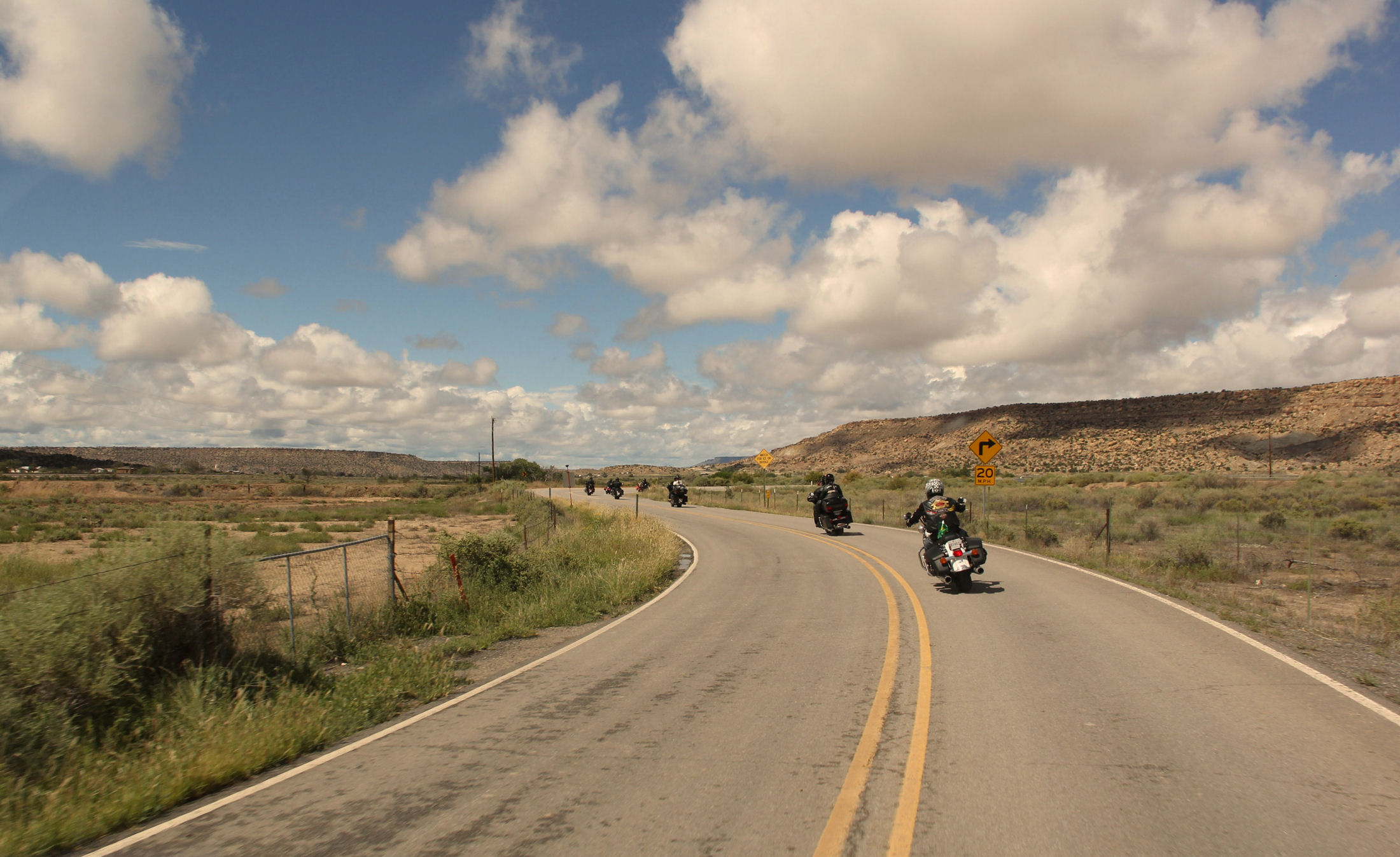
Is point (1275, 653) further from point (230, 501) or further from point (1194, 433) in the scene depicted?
point (1194, 433)

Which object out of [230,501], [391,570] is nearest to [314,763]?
[391,570]

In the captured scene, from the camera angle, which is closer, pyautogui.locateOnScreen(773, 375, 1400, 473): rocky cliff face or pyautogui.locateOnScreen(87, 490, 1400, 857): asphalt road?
pyautogui.locateOnScreen(87, 490, 1400, 857): asphalt road

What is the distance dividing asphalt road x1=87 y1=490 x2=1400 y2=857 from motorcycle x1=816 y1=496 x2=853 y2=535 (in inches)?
621

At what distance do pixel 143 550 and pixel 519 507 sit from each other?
40296mm

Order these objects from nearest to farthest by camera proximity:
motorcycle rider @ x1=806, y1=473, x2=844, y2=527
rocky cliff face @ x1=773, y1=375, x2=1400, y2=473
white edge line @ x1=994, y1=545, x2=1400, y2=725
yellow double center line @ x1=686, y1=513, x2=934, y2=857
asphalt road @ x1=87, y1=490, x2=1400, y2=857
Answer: yellow double center line @ x1=686, y1=513, x2=934, y2=857, asphalt road @ x1=87, y1=490, x2=1400, y2=857, white edge line @ x1=994, y1=545, x2=1400, y2=725, motorcycle rider @ x1=806, y1=473, x2=844, y2=527, rocky cliff face @ x1=773, y1=375, x2=1400, y2=473

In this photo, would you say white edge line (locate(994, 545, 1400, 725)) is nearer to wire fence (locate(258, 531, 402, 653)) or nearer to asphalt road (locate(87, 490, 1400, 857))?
asphalt road (locate(87, 490, 1400, 857))

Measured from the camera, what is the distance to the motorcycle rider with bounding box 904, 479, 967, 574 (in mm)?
13953

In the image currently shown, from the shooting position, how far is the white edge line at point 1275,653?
670 cm

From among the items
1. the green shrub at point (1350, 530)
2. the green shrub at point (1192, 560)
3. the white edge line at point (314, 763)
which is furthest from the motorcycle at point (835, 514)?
the white edge line at point (314, 763)

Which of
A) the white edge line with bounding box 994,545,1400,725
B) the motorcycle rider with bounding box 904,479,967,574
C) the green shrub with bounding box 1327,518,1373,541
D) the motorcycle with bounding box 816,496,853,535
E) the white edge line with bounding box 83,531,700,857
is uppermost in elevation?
the motorcycle rider with bounding box 904,479,967,574

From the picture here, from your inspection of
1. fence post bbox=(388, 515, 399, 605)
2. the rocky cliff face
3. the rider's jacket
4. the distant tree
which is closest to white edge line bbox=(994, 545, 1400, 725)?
the rider's jacket

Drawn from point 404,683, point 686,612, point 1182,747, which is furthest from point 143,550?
point 1182,747

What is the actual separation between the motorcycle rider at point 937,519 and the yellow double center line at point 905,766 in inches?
161

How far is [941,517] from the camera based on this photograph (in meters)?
14.1
